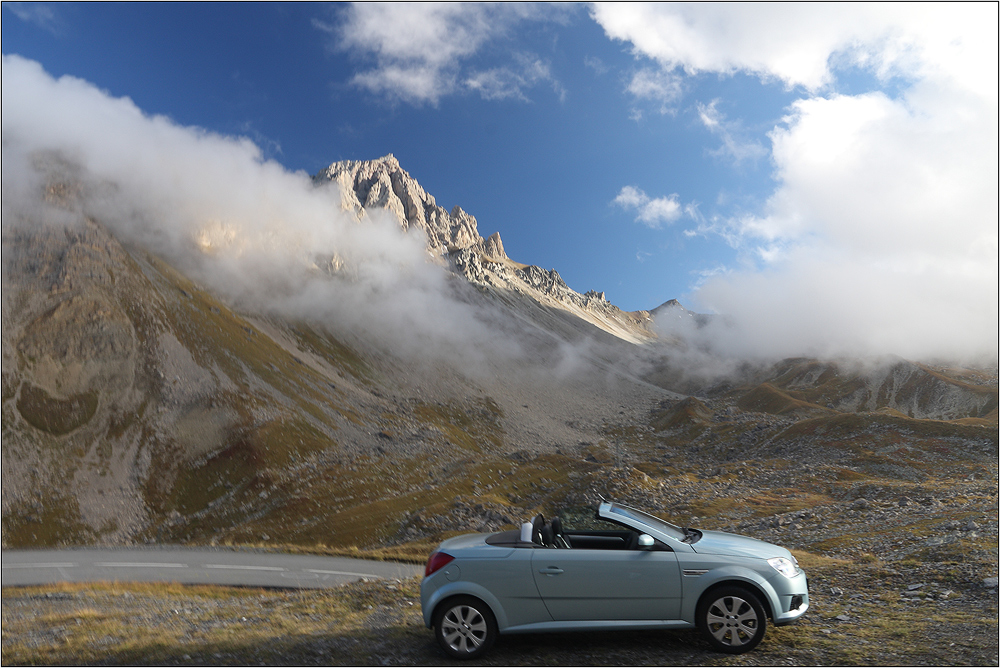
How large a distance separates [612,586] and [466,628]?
2511 millimetres

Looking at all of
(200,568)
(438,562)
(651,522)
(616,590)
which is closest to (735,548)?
(651,522)

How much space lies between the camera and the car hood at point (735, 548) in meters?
8.91

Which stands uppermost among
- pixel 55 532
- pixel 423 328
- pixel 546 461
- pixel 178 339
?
pixel 423 328

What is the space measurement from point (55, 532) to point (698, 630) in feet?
253

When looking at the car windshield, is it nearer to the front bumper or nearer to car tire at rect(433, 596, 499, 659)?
the front bumper

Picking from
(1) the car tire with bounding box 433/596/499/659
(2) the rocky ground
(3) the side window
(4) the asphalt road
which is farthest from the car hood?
(4) the asphalt road

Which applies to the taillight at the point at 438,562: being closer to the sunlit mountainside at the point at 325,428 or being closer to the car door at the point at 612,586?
the car door at the point at 612,586

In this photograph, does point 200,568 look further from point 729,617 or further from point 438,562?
point 729,617

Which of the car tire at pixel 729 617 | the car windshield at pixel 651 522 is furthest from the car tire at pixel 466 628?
the car tire at pixel 729 617

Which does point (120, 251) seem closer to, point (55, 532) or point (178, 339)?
point (178, 339)

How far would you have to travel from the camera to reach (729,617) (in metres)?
8.77

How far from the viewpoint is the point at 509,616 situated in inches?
349

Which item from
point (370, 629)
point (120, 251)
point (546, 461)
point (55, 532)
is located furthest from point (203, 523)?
point (120, 251)

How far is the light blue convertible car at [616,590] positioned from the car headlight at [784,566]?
17 millimetres
